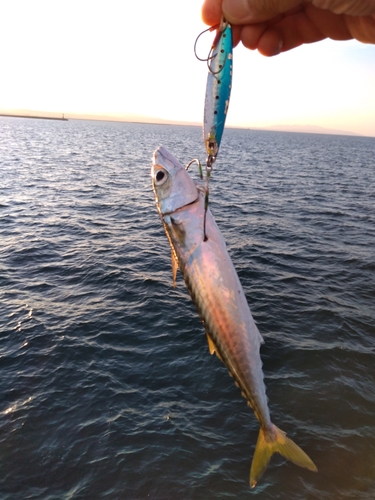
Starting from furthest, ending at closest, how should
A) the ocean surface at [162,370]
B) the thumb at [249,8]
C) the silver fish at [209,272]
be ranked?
the ocean surface at [162,370]
the thumb at [249,8]
the silver fish at [209,272]

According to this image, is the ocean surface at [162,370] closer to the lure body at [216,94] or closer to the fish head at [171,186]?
the fish head at [171,186]

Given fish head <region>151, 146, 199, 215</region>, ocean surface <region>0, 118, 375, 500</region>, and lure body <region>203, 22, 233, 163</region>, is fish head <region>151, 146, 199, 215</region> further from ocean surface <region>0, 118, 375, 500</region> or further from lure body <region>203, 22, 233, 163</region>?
ocean surface <region>0, 118, 375, 500</region>

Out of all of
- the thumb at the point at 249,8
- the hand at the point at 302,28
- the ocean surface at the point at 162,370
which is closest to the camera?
the thumb at the point at 249,8

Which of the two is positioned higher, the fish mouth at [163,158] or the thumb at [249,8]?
the thumb at [249,8]

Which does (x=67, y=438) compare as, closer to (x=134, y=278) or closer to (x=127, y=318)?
(x=127, y=318)

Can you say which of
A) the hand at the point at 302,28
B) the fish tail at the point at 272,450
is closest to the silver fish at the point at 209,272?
the fish tail at the point at 272,450

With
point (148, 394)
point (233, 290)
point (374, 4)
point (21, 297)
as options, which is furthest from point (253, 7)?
point (21, 297)

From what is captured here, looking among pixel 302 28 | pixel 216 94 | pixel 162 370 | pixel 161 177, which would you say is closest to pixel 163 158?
pixel 161 177

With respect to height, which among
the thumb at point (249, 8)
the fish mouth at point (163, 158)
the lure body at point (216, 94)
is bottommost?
the fish mouth at point (163, 158)
